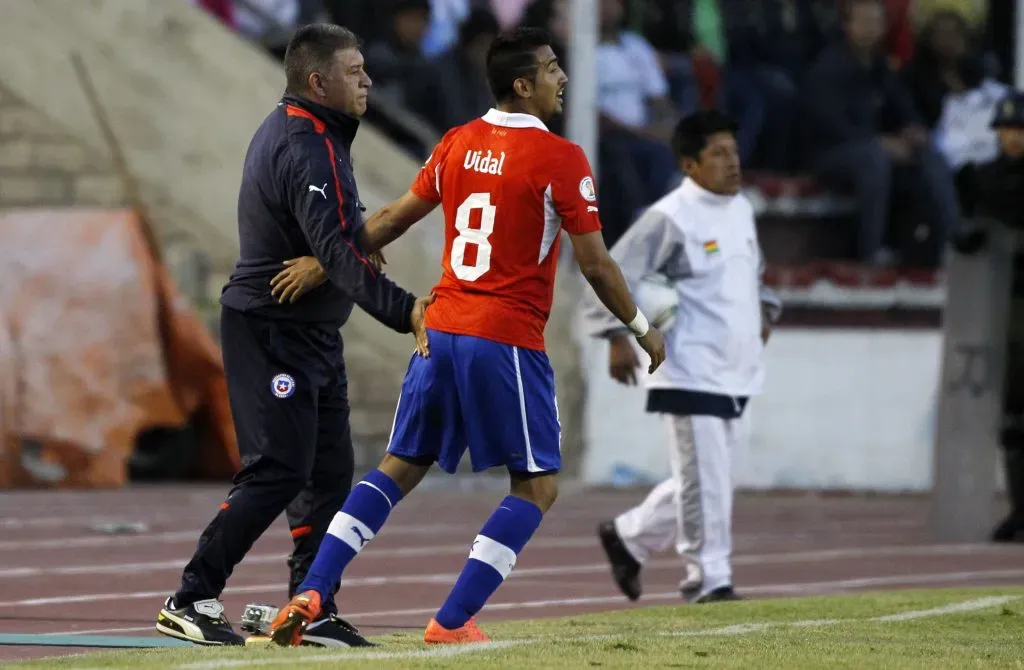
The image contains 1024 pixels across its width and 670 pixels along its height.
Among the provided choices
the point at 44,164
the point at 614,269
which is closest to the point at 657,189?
the point at 44,164

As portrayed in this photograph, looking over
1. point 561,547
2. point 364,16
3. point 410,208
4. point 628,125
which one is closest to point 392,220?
point 410,208

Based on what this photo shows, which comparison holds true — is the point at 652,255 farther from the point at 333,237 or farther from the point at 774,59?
the point at 774,59

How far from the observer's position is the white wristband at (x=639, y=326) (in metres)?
7.24

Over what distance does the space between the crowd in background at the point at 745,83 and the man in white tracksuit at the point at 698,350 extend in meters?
9.00

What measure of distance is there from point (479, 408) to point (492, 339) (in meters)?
0.22

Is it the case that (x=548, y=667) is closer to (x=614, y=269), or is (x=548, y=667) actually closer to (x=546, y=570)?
(x=614, y=269)

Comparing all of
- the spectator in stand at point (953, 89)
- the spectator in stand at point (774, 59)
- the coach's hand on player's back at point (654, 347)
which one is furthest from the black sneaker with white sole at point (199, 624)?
the spectator in stand at point (953, 89)

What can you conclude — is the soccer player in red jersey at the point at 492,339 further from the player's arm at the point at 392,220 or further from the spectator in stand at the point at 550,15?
the spectator in stand at the point at 550,15

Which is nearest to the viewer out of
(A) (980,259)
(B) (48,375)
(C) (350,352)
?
(A) (980,259)

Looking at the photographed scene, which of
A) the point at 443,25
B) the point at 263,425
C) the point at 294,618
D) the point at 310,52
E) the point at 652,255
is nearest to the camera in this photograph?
the point at 294,618

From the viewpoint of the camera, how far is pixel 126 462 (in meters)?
17.2

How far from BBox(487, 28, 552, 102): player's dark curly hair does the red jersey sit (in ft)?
0.44

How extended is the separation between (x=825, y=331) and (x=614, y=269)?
11.5 m

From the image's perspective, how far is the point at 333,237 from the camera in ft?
23.4
